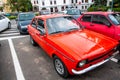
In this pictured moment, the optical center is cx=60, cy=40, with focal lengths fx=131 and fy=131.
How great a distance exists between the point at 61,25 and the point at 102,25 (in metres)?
2.01

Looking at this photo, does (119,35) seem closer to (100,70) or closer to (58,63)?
(100,70)

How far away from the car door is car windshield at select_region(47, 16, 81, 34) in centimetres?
128

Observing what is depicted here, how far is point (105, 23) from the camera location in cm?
550

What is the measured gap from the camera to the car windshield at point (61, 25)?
444 cm

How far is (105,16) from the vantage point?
218 inches

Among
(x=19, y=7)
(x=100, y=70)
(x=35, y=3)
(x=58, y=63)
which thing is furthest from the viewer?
(x=35, y=3)

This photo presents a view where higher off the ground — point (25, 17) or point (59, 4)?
point (59, 4)

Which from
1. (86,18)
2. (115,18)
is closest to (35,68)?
(86,18)

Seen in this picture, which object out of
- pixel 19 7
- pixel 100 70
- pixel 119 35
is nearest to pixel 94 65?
pixel 100 70

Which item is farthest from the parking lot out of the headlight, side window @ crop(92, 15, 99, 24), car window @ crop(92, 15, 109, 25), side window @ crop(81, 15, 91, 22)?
side window @ crop(81, 15, 91, 22)

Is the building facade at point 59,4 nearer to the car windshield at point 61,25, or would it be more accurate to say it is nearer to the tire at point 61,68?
the car windshield at point 61,25

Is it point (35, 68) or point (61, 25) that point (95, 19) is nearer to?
point (61, 25)

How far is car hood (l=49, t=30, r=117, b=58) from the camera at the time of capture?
3.30 metres

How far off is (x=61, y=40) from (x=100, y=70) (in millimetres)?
1569
